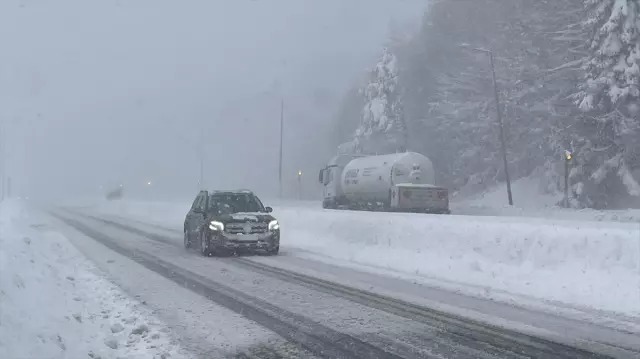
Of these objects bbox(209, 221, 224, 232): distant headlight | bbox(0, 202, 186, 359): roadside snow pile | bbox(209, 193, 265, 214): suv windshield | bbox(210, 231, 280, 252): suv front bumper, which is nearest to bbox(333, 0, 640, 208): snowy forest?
bbox(209, 193, 265, 214): suv windshield

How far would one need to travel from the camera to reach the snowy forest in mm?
30047

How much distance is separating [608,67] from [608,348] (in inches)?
1095

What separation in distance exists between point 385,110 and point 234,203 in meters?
45.1

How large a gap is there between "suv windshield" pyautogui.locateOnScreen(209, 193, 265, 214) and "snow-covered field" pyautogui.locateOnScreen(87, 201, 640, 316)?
1.70 metres

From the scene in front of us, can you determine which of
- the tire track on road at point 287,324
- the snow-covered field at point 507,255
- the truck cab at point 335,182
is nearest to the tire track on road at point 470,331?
the tire track on road at point 287,324

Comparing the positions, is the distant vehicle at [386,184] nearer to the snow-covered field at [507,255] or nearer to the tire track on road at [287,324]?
the snow-covered field at [507,255]

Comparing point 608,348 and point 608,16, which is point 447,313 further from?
point 608,16

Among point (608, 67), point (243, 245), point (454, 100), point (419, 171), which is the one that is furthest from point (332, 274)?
point (454, 100)

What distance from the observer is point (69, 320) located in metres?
6.60

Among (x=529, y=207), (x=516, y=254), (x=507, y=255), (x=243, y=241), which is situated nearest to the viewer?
(x=516, y=254)

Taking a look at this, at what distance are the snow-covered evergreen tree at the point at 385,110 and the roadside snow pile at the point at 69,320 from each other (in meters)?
50.3

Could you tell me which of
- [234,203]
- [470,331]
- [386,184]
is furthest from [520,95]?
[470,331]

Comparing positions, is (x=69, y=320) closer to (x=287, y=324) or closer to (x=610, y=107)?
(x=287, y=324)

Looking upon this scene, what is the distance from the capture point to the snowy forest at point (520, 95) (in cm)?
3005
